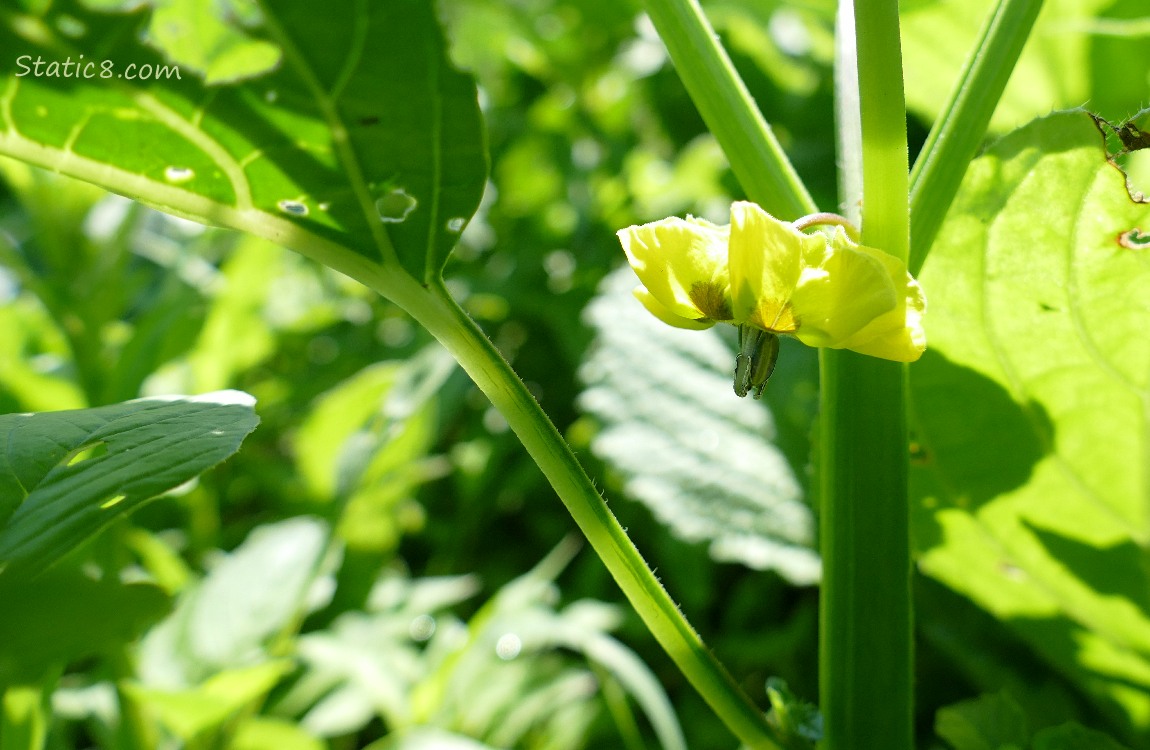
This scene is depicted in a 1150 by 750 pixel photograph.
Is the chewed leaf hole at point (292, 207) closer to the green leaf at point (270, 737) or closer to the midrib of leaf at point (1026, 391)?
the midrib of leaf at point (1026, 391)

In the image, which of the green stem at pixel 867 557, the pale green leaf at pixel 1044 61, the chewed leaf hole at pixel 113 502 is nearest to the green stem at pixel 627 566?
the green stem at pixel 867 557

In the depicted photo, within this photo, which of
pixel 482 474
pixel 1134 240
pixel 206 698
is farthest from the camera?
pixel 482 474

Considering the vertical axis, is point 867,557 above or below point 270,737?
above

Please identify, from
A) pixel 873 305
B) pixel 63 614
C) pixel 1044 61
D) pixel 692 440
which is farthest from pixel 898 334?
pixel 1044 61

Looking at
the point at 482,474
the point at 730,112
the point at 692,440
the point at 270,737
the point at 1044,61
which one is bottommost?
the point at 270,737

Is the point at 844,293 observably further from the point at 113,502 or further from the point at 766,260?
the point at 113,502
